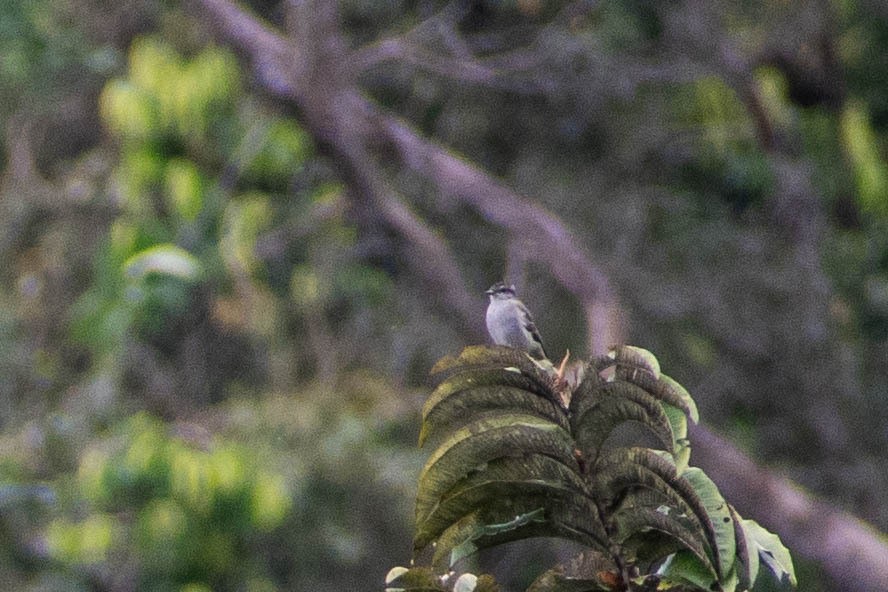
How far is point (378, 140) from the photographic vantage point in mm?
8805

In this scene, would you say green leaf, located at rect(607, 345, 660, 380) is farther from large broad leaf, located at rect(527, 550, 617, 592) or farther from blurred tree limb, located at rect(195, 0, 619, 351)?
blurred tree limb, located at rect(195, 0, 619, 351)

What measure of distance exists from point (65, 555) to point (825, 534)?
4.15 metres

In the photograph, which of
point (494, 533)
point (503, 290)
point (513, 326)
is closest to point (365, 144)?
point (503, 290)

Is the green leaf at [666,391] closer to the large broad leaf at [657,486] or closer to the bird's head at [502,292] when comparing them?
the large broad leaf at [657,486]

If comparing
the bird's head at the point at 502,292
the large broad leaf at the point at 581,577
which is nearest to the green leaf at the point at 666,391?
the large broad leaf at the point at 581,577

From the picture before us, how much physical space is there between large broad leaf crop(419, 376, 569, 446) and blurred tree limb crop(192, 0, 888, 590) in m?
3.27

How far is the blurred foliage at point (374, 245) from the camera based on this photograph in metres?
9.15

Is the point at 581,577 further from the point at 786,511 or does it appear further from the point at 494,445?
the point at 786,511

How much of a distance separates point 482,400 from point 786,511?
4216 mm

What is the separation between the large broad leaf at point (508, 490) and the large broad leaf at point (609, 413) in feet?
0.22

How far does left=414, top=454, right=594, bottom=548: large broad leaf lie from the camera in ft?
8.68

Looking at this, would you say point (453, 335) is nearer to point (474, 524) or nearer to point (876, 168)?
point (876, 168)

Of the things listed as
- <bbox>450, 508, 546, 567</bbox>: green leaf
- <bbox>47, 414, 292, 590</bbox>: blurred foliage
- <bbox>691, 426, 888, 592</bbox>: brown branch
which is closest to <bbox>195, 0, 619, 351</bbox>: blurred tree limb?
<bbox>691, 426, 888, 592</bbox>: brown branch

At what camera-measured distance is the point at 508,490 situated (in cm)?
270
